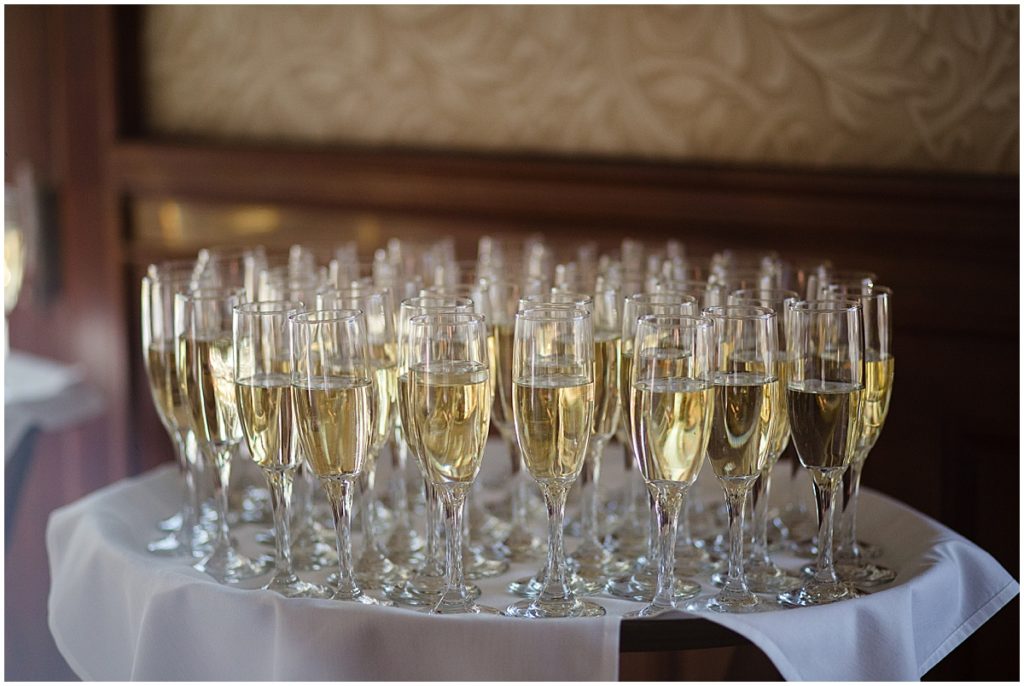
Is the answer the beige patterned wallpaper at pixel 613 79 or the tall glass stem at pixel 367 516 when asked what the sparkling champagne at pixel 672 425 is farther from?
the beige patterned wallpaper at pixel 613 79

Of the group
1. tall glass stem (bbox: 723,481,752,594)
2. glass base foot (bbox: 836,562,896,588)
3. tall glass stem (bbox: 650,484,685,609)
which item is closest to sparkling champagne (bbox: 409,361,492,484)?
tall glass stem (bbox: 650,484,685,609)

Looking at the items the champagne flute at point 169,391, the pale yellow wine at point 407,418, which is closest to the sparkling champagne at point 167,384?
the champagne flute at point 169,391

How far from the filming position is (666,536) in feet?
4.80

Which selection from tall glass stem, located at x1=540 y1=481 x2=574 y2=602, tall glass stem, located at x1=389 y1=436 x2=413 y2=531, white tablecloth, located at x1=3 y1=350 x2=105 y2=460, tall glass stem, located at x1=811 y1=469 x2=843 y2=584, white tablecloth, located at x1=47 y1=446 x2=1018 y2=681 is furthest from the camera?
white tablecloth, located at x1=3 y1=350 x2=105 y2=460

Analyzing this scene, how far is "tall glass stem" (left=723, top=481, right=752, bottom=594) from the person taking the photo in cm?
151

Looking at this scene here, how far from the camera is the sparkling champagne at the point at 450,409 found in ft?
4.57

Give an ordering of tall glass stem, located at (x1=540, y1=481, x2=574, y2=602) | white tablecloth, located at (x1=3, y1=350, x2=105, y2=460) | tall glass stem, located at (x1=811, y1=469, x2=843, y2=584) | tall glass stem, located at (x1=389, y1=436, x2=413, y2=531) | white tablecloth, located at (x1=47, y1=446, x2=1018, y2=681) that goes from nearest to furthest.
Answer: white tablecloth, located at (x1=47, y1=446, x2=1018, y2=681)
tall glass stem, located at (x1=540, y1=481, x2=574, y2=602)
tall glass stem, located at (x1=811, y1=469, x2=843, y2=584)
tall glass stem, located at (x1=389, y1=436, x2=413, y2=531)
white tablecloth, located at (x1=3, y1=350, x2=105, y2=460)

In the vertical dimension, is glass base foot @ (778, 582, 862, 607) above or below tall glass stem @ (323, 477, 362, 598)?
below

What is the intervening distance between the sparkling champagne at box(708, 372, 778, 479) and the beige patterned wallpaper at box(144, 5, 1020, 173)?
5.20 feet

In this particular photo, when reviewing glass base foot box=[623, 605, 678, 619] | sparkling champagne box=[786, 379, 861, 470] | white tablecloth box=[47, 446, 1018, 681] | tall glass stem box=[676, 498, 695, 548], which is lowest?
white tablecloth box=[47, 446, 1018, 681]

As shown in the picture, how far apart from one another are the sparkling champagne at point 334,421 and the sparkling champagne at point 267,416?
0.15 feet

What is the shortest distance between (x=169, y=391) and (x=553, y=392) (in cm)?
61

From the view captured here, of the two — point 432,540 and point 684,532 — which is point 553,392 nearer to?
point 432,540

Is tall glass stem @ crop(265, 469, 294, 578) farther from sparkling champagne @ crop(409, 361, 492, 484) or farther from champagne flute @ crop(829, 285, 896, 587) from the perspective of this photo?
champagne flute @ crop(829, 285, 896, 587)
